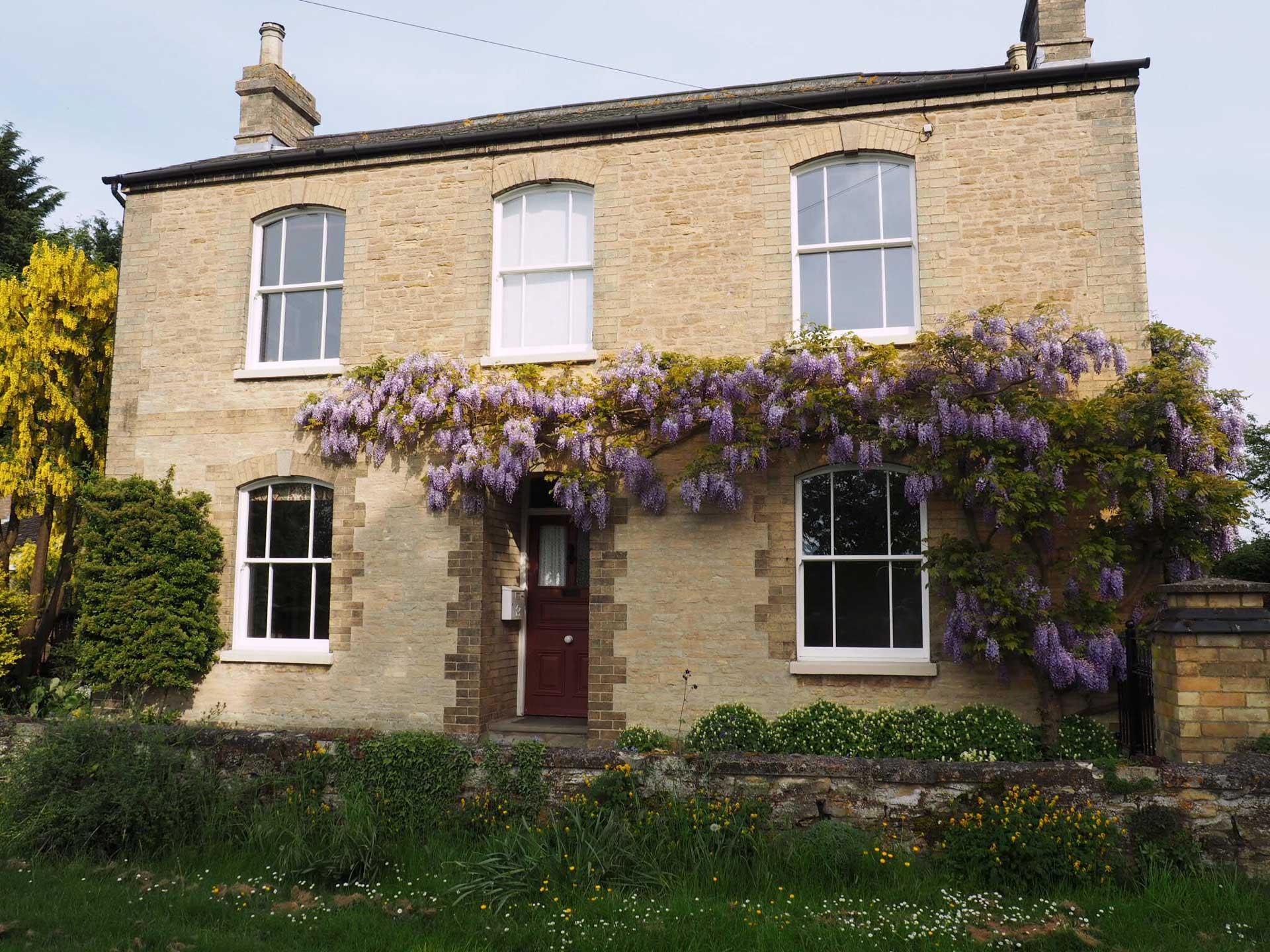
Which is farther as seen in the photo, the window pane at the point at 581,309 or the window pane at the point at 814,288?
the window pane at the point at 581,309

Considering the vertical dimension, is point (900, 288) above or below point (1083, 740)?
above

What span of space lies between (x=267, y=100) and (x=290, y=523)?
584 cm

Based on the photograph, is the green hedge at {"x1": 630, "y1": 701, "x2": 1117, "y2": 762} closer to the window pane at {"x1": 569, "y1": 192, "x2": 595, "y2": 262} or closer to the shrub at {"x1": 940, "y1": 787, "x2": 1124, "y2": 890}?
the shrub at {"x1": 940, "y1": 787, "x2": 1124, "y2": 890}

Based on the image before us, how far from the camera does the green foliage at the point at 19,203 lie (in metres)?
21.5

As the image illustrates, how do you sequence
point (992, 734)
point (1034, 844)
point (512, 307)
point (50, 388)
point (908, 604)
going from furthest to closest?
point (50, 388) < point (512, 307) < point (908, 604) < point (992, 734) < point (1034, 844)

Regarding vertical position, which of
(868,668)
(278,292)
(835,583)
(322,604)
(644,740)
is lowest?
(644,740)

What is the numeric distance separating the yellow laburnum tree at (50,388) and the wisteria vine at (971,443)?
514 centimetres

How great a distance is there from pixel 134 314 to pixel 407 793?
753cm

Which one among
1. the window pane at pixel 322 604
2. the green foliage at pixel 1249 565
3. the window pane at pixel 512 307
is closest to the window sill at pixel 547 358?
the window pane at pixel 512 307

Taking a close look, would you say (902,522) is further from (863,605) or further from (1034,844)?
(1034,844)

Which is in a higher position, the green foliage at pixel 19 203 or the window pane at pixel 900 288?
the green foliage at pixel 19 203

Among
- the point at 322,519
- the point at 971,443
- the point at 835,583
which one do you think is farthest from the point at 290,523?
the point at 971,443

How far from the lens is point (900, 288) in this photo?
9.47 meters

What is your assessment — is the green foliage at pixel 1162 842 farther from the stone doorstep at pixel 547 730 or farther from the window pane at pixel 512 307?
the window pane at pixel 512 307
